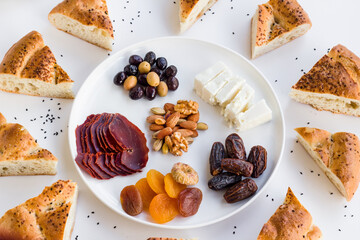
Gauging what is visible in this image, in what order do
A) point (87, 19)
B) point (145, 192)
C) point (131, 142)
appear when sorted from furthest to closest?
point (87, 19) → point (131, 142) → point (145, 192)

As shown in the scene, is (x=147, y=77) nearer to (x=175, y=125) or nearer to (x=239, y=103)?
(x=175, y=125)

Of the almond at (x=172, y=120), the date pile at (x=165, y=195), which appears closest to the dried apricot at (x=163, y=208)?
the date pile at (x=165, y=195)

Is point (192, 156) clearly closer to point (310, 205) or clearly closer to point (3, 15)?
point (310, 205)

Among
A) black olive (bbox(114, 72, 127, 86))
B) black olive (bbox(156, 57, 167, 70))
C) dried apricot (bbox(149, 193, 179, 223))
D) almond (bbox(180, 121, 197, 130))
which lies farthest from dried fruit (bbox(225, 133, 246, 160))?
black olive (bbox(114, 72, 127, 86))

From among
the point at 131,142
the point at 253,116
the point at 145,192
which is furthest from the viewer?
the point at 253,116

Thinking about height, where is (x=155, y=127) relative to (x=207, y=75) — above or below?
below

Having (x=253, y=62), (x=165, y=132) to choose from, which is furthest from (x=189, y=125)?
(x=253, y=62)

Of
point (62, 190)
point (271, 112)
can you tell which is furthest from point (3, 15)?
point (271, 112)
